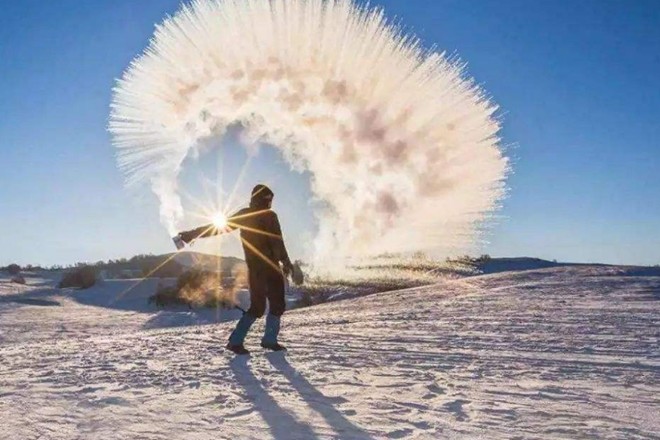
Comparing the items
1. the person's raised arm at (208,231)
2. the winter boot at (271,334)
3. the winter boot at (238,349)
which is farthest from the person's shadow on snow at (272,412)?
the person's raised arm at (208,231)

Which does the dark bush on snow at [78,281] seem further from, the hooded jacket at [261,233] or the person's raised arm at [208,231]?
the hooded jacket at [261,233]

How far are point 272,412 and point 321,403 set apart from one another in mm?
387

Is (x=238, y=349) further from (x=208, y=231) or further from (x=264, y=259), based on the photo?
(x=208, y=231)

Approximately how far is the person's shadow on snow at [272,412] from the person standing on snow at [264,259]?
4.12 ft

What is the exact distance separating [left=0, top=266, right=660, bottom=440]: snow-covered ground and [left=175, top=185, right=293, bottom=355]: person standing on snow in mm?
399

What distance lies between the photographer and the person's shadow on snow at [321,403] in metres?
3.72

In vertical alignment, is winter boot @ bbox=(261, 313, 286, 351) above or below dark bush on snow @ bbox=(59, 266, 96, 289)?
below

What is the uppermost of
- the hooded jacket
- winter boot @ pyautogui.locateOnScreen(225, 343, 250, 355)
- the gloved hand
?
the hooded jacket

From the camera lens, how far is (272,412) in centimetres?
422

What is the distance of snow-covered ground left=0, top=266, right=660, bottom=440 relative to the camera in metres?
3.84

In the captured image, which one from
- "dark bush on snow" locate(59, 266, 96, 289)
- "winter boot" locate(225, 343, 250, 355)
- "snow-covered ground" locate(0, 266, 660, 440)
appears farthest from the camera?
"dark bush on snow" locate(59, 266, 96, 289)

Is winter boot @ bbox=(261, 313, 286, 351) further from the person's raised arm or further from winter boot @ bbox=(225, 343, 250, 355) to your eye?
the person's raised arm

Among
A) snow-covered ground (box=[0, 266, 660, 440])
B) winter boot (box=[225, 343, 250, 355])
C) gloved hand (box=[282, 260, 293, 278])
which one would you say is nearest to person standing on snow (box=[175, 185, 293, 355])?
gloved hand (box=[282, 260, 293, 278])

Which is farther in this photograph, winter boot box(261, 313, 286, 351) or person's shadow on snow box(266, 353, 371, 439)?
winter boot box(261, 313, 286, 351)
